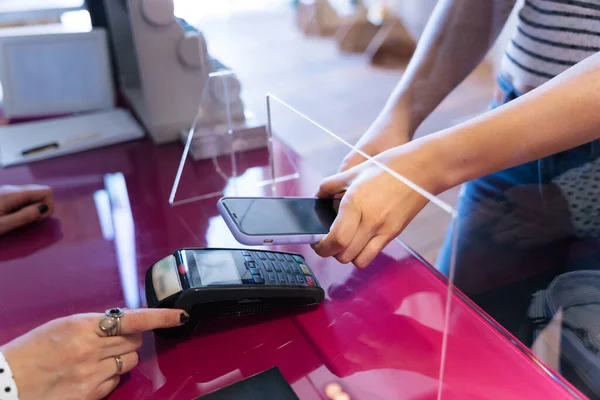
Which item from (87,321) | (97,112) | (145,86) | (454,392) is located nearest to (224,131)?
(145,86)

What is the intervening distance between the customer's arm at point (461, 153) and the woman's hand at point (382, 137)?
0.11 m

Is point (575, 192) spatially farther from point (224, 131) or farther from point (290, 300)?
point (224, 131)

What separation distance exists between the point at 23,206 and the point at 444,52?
664 mm

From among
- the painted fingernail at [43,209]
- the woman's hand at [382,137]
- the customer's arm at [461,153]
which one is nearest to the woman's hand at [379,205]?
the customer's arm at [461,153]

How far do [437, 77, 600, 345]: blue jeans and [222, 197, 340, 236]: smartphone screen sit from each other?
174 mm

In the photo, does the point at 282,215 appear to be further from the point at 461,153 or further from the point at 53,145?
the point at 53,145

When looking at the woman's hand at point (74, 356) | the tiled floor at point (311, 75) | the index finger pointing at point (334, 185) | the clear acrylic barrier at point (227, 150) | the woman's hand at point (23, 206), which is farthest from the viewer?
the tiled floor at point (311, 75)

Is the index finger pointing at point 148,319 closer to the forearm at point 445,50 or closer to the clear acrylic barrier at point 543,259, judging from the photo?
the clear acrylic barrier at point 543,259

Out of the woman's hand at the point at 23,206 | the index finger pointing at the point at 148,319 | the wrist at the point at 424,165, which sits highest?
the wrist at the point at 424,165

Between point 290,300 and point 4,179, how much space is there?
62 cm

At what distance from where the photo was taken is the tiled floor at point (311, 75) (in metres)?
1.96

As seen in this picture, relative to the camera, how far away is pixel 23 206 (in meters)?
0.78

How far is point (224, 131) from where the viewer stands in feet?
3.07

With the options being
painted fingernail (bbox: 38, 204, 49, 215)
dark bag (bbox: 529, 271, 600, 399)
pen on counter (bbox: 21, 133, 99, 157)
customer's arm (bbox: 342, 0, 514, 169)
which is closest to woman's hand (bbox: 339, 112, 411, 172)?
customer's arm (bbox: 342, 0, 514, 169)
